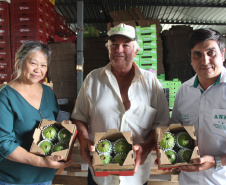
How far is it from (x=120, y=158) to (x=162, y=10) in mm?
6788

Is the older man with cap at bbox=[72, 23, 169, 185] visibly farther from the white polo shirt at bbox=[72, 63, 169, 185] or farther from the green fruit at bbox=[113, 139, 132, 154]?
the green fruit at bbox=[113, 139, 132, 154]

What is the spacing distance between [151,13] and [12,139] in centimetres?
693

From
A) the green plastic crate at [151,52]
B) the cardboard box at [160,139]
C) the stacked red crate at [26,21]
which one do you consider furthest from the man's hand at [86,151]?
the stacked red crate at [26,21]

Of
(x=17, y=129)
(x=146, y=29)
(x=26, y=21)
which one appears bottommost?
(x=17, y=129)

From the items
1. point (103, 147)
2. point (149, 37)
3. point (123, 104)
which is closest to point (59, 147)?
point (103, 147)

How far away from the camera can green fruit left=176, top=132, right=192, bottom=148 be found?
1357mm

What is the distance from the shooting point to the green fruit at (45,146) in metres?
1.36

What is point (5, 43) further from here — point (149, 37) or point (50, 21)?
point (149, 37)

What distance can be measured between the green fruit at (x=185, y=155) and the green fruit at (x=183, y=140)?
0.14 ft

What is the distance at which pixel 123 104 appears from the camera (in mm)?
1574

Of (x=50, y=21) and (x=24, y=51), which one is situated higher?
(x=50, y=21)

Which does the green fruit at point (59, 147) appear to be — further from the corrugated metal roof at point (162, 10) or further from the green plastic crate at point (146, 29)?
the corrugated metal roof at point (162, 10)

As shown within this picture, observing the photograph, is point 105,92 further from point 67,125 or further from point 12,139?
A: point 12,139

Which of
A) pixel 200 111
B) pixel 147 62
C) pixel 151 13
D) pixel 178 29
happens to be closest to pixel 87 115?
pixel 200 111
